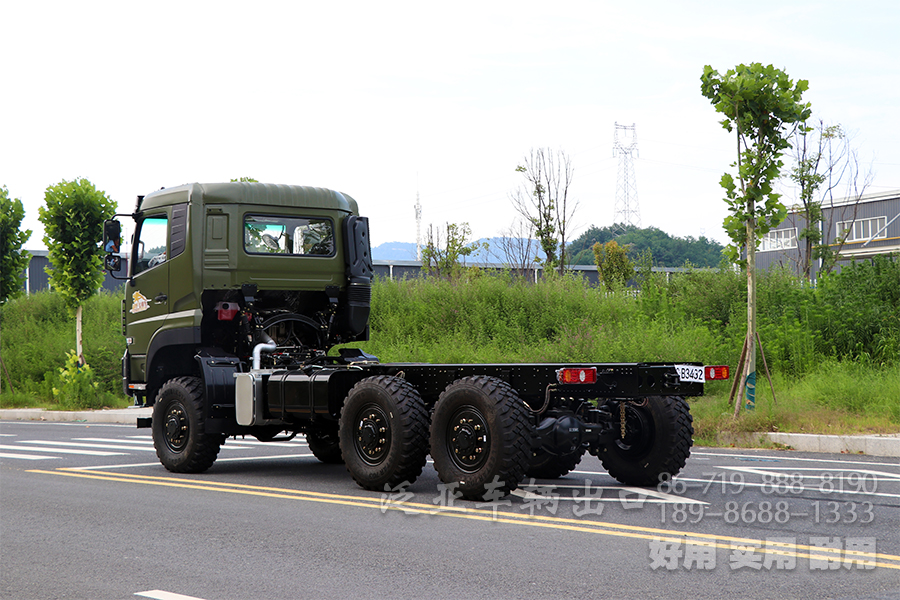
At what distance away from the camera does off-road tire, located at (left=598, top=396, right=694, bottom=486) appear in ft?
29.3

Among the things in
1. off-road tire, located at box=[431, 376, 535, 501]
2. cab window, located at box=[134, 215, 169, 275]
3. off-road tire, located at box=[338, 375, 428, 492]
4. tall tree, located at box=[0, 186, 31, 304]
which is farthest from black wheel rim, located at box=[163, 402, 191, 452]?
tall tree, located at box=[0, 186, 31, 304]

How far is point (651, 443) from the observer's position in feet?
29.8

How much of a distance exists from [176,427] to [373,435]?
10.3ft

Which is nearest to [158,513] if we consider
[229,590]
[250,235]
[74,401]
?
[229,590]

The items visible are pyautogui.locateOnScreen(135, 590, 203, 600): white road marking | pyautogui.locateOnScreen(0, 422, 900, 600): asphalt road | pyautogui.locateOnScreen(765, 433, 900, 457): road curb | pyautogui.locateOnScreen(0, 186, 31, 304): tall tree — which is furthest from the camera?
pyautogui.locateOnScreen(0, 186, 31, 304): tall tree

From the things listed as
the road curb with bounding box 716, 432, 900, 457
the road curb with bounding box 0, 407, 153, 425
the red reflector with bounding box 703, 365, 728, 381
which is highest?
the red reflector with bounding box 703, 365, 728, 381

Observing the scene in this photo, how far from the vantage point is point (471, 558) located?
A: 6.23m

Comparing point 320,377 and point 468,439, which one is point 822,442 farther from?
point 320,377

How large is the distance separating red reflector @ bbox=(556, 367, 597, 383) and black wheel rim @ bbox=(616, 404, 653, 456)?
1.31m

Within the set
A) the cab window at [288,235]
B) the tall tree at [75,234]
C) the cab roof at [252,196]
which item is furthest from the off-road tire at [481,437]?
the tall tree at [75,234]

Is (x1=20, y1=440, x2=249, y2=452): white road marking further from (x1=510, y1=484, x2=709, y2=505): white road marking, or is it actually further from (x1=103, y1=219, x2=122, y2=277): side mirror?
(x1=510, y1=484, x2=709, y2=505): white road marking

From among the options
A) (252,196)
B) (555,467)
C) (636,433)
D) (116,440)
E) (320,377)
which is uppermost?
(252,196)

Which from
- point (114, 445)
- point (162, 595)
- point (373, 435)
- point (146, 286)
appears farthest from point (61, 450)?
point (162, 595)

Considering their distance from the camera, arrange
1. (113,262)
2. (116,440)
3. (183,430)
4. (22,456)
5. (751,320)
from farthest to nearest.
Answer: (116,440) < (751,320) < (22,456) < (113,262) < (183,430)
